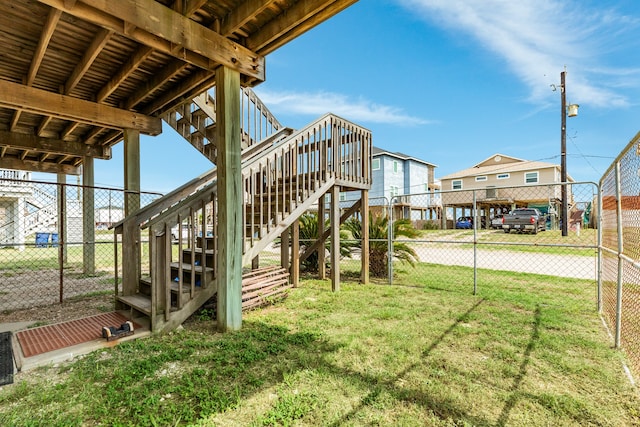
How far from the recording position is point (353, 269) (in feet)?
25.5

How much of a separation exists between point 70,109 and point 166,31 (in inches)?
120

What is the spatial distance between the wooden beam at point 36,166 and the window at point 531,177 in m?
26.3

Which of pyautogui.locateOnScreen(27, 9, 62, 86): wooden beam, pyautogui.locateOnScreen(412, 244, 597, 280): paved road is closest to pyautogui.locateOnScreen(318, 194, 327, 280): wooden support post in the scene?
pyautogui.locateOnScreen(27, 9, 62, 86): wooden beam

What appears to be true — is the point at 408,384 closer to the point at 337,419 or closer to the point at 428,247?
the point at 337,419

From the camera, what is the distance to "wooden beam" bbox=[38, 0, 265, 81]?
8.20ft

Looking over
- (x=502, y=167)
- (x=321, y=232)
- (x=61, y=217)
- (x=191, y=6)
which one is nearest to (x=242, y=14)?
(x=191, y=6)

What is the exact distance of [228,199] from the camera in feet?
10.6

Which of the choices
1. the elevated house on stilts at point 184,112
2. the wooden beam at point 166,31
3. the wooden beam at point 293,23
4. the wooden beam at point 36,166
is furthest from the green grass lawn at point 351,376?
the wooden beam at point 36,166

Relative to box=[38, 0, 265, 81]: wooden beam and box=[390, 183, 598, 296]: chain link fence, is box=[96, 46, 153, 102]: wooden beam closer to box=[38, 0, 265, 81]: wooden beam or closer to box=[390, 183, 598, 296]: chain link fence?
box=[38, 0, 265, 81]: wooden beam

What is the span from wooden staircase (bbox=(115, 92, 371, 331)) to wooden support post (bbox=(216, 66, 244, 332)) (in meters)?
0.33

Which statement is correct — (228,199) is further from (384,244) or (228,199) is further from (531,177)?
(531,177)

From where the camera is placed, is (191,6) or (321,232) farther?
(321,232)

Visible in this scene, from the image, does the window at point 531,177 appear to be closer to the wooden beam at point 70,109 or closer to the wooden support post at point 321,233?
the wooden support post at point 321,233

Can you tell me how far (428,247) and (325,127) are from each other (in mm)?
9836
